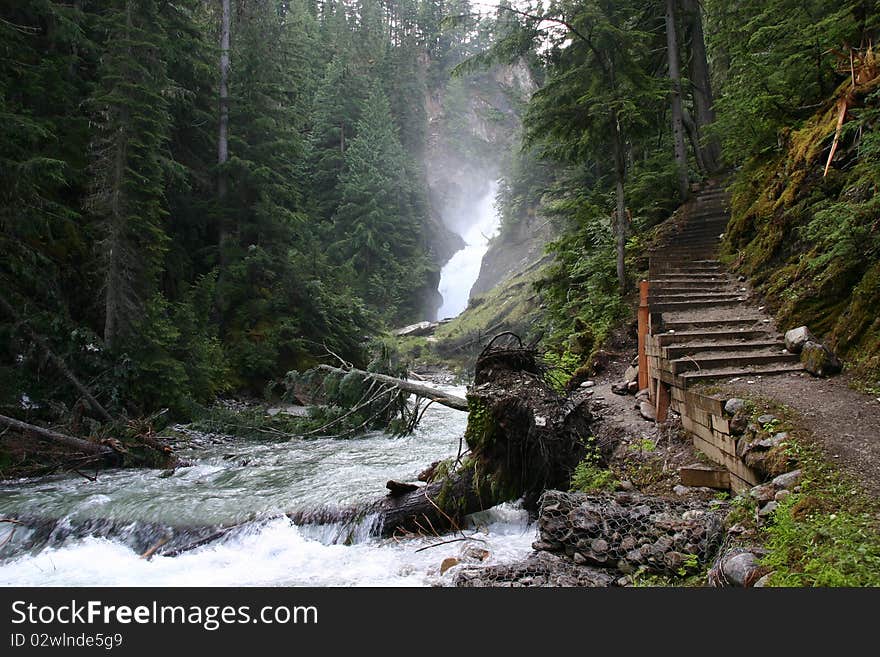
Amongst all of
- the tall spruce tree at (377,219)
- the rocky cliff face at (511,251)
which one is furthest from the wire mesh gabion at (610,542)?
the rocky cliff face at (511,251)

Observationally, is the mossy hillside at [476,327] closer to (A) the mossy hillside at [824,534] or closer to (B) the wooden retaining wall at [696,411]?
(B) the wooden retaining wall at [696,411]

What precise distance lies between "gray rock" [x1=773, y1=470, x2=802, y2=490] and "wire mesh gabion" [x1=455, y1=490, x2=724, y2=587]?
0.53m

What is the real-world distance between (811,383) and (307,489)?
6.79m

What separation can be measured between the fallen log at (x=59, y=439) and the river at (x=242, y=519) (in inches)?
15.3

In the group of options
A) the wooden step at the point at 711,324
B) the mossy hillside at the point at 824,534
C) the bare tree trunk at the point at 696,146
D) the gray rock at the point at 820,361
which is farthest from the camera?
the bare tree trunk at the point at 696,146

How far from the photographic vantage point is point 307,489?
7.86 metres

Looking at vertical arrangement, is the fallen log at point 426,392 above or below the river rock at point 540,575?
above

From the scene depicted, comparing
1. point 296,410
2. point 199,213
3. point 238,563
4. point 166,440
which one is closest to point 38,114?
point 199,213

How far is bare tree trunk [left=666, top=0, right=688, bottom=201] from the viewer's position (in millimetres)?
13977

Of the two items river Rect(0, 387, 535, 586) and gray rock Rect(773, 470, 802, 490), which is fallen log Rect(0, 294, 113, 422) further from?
gray rock Rect(773, 470, 802, 490)

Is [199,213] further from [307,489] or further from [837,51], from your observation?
[837,51]

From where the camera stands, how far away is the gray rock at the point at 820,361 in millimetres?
5492

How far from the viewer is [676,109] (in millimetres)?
14578

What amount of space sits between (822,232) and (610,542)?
4800 millimetres
